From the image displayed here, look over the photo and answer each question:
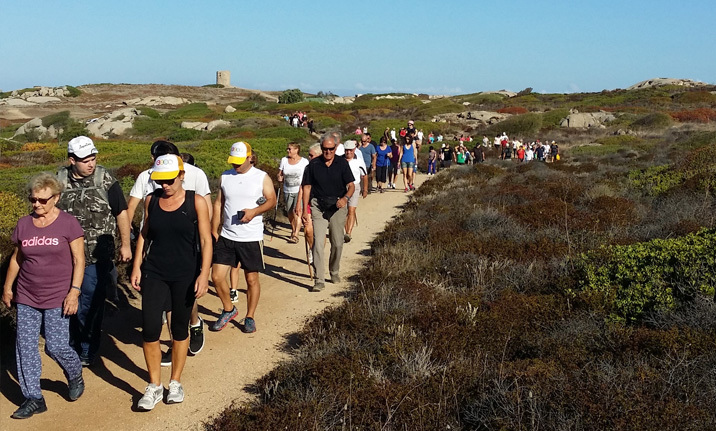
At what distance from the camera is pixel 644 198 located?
528 inches

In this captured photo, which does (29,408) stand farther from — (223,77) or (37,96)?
(223,77)

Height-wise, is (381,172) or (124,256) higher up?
(124,256)

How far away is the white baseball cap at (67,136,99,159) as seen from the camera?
16.4 ft

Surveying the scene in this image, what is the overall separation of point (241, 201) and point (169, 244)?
5.85 feet

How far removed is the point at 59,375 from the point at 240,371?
1755 mm

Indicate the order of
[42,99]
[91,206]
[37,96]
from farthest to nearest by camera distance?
[37,96] < [42,99] < [91,206]

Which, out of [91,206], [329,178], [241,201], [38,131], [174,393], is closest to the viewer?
[174,393]

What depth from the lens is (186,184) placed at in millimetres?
6059

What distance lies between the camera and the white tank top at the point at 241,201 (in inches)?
250

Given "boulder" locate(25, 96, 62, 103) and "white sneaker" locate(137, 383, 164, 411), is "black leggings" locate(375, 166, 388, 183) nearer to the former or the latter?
"white sneaker" locate(137, 383, 164, 411)

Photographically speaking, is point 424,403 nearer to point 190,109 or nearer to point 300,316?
point 300,316

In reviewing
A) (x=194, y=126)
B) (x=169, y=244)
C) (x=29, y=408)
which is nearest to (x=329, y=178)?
(x=169, y=244)

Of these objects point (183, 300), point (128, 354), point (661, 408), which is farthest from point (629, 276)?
point (128, 354)

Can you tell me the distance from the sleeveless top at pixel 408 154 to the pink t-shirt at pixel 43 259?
12.9 metres
